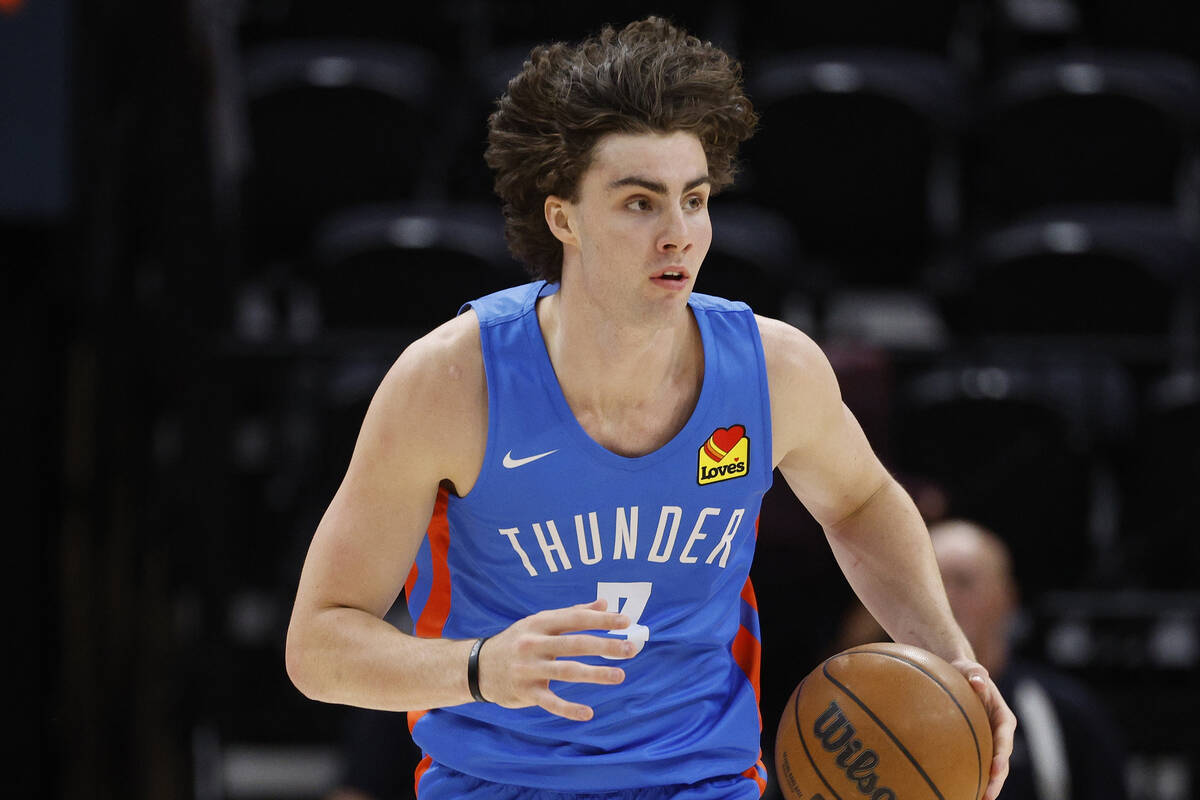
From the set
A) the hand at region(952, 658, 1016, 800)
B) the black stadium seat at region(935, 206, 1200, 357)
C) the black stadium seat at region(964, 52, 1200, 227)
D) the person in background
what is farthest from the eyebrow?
the black stadium seat at region(964, 52, 1200, 227)

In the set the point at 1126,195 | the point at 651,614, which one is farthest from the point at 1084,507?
the point at 651,614

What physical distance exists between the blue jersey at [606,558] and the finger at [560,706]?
15.2 inches

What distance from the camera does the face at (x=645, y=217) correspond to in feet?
9.97

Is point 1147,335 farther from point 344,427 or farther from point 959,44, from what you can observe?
point 344,427

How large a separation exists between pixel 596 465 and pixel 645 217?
1.53ft

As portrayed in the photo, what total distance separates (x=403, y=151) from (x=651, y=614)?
5059mm

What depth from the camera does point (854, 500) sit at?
3.47m

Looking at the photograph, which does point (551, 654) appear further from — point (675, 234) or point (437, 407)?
point (675, 234)

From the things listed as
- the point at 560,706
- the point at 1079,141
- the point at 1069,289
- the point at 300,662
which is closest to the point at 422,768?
the point at 300,662

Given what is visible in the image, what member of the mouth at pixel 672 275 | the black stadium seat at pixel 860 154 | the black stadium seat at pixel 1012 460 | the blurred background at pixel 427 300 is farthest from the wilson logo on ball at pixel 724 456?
the black stadium seat at pixel 860 154

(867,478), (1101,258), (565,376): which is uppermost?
(1101,258)

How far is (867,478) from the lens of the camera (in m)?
3.46

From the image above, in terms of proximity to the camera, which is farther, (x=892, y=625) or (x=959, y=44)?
(x=959, y=44)

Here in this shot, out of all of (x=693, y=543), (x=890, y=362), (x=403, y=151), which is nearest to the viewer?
(x=693, y=543)
